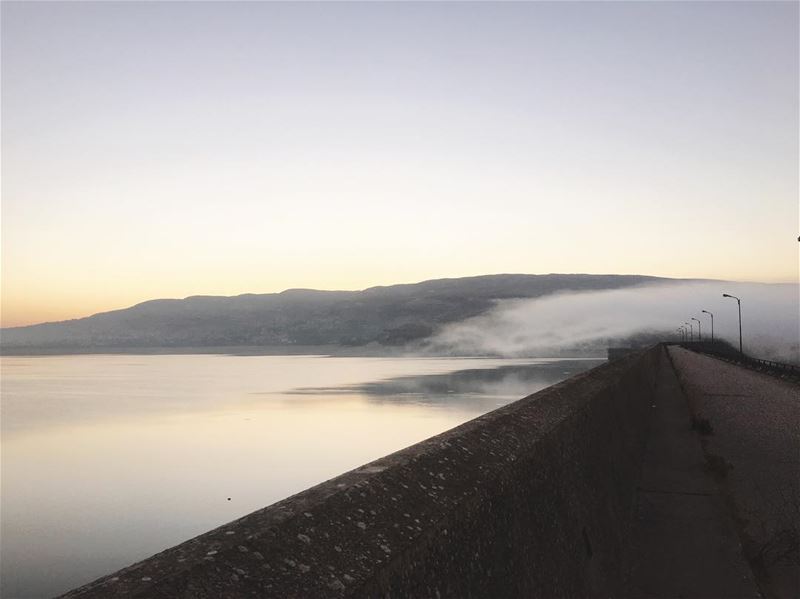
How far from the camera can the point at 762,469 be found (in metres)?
14.6

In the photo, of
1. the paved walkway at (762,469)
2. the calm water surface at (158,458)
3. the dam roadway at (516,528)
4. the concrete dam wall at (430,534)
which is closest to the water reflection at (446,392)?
the calm water surface at (158,458)

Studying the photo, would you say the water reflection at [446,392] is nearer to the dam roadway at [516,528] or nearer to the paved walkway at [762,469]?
the paved walkway at [762,469]

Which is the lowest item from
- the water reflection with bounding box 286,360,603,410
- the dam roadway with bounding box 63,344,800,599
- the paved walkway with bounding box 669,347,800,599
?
the water reflection with bounding box 286,360,603,410

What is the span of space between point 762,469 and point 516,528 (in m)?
12.8

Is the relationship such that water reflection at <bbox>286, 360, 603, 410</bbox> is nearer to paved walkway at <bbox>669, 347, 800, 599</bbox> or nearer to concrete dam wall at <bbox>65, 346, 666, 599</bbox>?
paved walkway at <bbox>669, 347, 800, 599</bbox>

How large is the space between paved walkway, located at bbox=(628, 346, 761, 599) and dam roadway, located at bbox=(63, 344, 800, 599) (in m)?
0.03

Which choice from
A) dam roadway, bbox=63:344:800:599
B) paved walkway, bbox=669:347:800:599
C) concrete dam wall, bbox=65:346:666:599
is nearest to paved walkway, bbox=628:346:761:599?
dam roadway, bbox=63:344:800:599

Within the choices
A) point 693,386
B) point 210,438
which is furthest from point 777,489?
point 210,438

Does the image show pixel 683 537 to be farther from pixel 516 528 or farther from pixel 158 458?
pixel 158 458

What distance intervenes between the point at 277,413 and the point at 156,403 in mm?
15480

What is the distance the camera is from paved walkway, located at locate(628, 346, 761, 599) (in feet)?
27.5

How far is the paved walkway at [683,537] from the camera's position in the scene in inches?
330

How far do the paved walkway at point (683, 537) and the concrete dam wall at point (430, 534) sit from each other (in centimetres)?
218

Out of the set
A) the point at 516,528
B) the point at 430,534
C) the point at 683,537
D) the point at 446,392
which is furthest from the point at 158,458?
the point at 446,392
